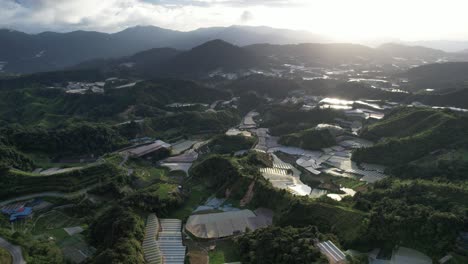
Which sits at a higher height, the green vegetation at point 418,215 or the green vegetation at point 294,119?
the green vegetation at point 418,215

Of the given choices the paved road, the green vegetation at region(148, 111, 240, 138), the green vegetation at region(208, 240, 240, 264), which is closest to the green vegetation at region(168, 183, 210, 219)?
the green vegetation at region(208, 240, 240, 264)

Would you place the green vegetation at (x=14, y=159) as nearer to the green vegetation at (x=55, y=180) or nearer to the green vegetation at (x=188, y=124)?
the green vegetation at (x=55, y=180)

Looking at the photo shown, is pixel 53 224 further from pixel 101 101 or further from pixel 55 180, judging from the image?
pixel 101 101

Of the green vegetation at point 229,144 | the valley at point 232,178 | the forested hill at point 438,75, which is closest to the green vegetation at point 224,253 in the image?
the valley at point 232,178

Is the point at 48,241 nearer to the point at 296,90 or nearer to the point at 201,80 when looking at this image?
the point at 296,90

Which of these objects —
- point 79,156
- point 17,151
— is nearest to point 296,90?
point 79,156
